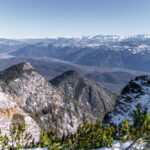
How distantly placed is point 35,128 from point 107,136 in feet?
272

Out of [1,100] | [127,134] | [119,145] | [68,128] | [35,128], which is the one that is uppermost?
[127,134]

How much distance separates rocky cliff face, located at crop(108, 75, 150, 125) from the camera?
86644 millimetres

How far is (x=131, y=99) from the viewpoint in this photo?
9638 cm

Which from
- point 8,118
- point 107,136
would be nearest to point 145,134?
point 107,136

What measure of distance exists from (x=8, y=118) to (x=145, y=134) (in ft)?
270

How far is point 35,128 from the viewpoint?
119m

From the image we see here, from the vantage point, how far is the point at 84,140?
35.5m

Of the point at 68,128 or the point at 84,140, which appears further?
the point at 68,128

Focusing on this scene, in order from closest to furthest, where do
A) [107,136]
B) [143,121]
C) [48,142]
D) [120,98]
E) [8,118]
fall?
[143,121] < [48,142] < [107,136] < [120,98] < [8,118]

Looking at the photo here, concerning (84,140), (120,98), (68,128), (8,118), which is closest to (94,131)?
(84,140)

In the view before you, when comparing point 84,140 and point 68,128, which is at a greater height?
point 84,140

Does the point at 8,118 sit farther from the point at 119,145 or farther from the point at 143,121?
the point at 143,121

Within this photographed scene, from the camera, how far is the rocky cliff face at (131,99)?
86644mm

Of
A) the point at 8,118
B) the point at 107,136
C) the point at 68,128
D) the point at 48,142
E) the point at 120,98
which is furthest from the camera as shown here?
the point at 68,128
